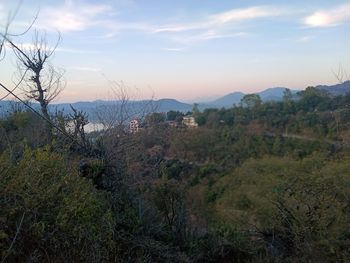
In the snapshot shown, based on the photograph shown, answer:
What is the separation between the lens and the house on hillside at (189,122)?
107ft

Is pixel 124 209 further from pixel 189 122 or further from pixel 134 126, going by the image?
pixel 189 122

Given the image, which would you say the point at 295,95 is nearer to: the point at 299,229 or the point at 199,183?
the point at 199,183

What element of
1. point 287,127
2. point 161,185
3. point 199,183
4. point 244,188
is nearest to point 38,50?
point 161,185

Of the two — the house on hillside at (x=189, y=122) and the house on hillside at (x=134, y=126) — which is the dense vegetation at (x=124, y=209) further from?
the house on hillside at (x=189, y=122)

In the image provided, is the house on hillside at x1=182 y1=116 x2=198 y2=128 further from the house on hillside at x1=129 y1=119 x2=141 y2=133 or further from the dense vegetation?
the house on hillside at x1=129 y1=119 x2=141 y2=133

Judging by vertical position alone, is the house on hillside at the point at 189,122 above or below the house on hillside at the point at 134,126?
below

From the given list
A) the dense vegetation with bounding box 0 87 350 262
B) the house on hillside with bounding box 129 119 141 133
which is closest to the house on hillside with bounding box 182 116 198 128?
the dense vegetation with bounding box 0 87 350 262

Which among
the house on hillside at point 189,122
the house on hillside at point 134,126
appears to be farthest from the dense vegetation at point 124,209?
the house on hillside at point 189,122

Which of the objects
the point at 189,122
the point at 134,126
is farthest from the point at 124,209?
the point at 189,122

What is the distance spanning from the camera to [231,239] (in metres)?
6.61

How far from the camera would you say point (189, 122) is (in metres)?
33.9

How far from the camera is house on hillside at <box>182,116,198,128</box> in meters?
32.6

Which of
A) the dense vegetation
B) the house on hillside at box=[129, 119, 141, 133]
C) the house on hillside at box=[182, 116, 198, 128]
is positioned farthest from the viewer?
the house on hillside at box=[182, 116, 198, 128]

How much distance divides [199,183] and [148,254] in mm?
20783
